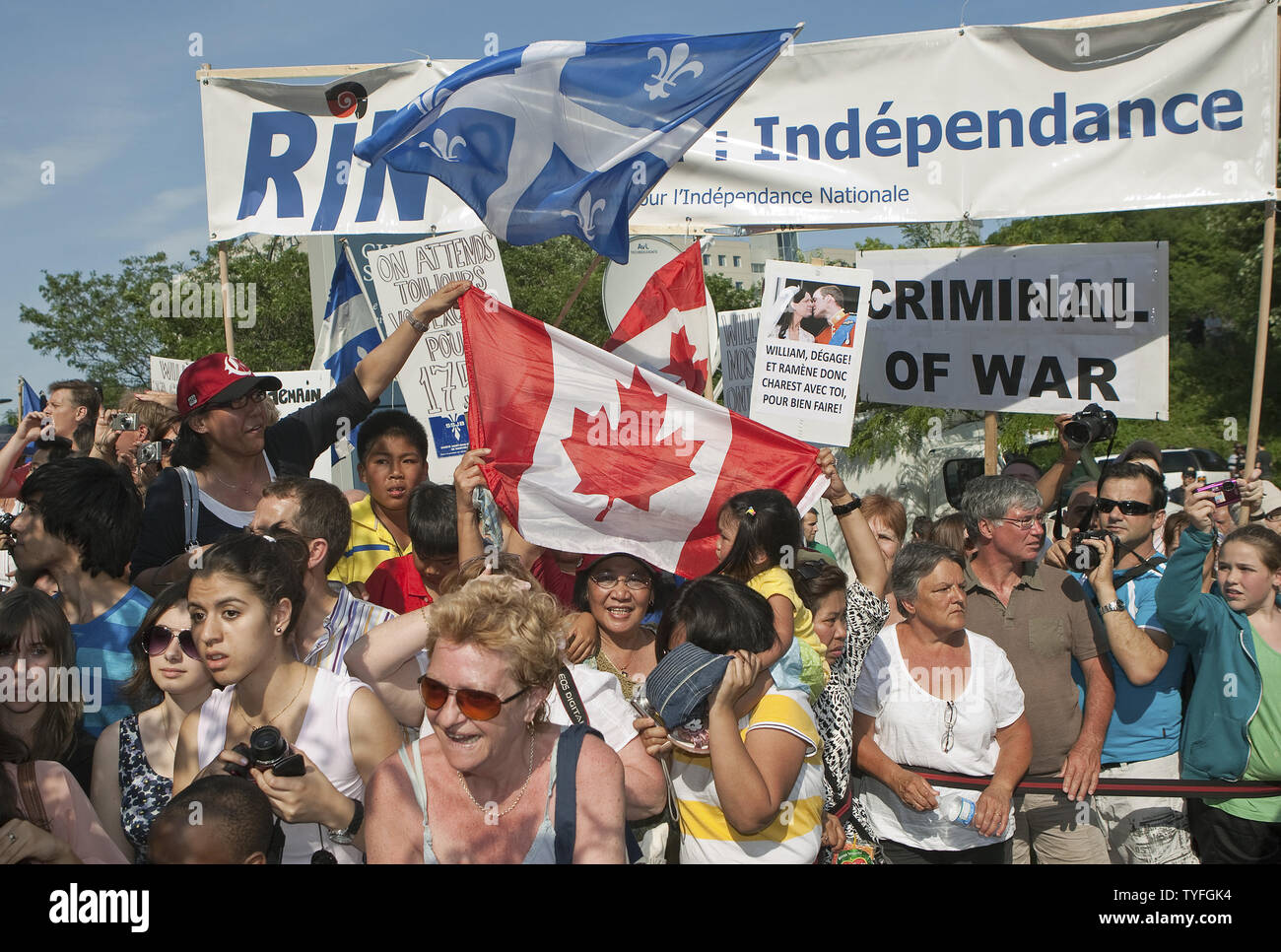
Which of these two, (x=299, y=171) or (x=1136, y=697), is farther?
(x=299, y=171)

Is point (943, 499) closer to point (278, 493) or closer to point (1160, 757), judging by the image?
point (1160, 757)

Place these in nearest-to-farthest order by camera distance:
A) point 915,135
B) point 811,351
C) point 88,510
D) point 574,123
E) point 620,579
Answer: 1. point 88,510
2. point 620,579
3. point 574,123
4. point 811,351
5. point 915,135

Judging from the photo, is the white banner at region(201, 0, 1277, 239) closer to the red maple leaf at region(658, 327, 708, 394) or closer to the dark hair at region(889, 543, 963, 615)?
the red maple leaf at region(658, 327, 708, 394)

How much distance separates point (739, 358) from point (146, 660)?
5726 mm

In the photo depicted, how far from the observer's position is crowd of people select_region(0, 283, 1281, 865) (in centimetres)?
277

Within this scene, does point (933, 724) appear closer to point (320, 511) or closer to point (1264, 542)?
point (1264, 542)

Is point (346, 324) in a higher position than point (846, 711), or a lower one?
higher

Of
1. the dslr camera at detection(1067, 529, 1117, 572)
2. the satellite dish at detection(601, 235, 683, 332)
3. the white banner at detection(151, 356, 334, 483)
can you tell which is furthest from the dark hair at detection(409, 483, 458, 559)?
the satellite dish at detection(601, 235, 683, 332)

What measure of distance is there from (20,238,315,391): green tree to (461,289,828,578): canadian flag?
45.4 ft

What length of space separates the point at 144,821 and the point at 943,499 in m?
13.5

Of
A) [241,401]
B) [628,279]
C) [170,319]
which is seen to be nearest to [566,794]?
[241,401]

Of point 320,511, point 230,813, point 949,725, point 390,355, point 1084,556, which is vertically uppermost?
point 390,355

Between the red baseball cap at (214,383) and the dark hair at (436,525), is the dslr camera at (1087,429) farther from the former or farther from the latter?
the red baseball cap at (214,383)

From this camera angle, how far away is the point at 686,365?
6.88 metres
